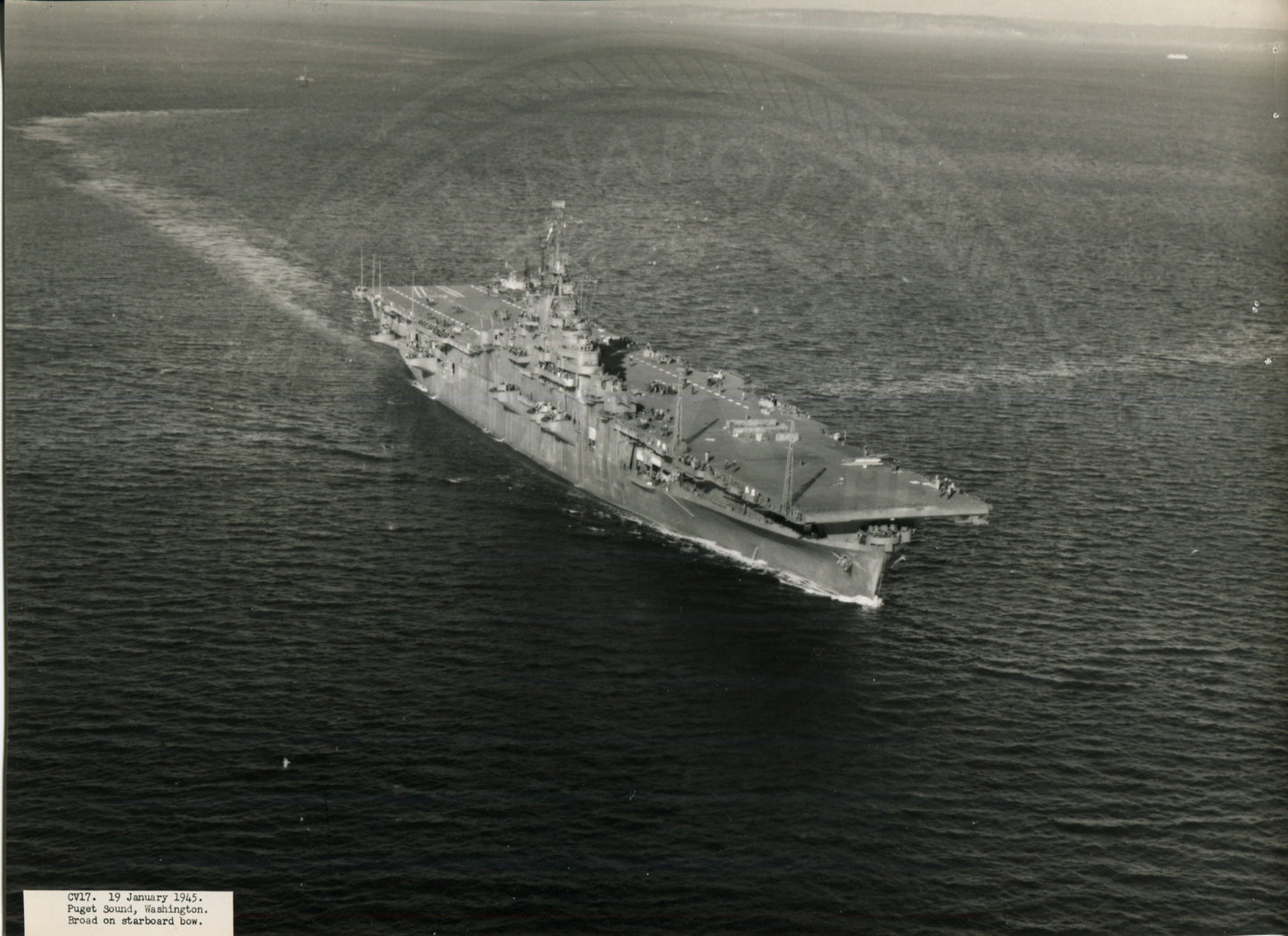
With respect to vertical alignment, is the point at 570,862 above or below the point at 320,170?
below

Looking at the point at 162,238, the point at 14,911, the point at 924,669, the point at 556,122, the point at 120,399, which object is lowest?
the point at 14,911

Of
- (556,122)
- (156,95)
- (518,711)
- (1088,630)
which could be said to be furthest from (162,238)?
(1088,630)

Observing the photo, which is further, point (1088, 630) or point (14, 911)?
point (1088, 630)

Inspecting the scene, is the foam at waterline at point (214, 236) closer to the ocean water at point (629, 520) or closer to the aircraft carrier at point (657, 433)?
the ocean water at point (629, 520)

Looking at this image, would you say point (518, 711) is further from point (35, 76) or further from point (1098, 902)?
point (35, 76)

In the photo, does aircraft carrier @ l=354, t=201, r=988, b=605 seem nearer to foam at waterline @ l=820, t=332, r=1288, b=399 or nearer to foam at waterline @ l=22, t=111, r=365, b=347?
foam at waterline @ l=22, t=111, r=365, b=347
